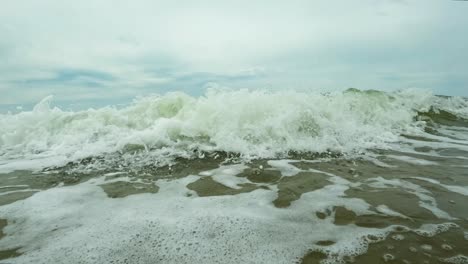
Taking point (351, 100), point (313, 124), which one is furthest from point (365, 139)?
point (351, 100)

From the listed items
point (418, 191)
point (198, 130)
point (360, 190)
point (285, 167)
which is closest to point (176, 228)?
point (360, 190)

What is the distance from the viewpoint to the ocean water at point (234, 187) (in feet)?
8.70

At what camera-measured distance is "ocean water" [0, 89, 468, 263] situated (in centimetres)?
265

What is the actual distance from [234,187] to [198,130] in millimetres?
2887

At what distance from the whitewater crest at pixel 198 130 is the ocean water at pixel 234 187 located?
35mm

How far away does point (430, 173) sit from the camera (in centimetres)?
448

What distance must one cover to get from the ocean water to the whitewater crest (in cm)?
3

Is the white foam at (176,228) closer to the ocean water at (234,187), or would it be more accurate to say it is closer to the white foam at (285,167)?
the ocean water at (234,187)

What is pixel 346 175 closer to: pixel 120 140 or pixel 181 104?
pixel 120 140

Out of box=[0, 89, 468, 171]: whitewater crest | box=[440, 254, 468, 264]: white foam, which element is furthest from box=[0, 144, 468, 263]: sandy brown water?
box=[0, 89, 468, 171]: whitewater crest

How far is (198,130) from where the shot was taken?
6.78 m

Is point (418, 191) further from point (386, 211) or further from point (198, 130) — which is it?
point (198, 130)

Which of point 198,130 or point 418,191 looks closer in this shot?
point 418,191

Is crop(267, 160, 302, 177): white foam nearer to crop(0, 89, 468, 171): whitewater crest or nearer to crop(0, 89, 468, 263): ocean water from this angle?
crop(0, 89, 468, 263): ocean water
